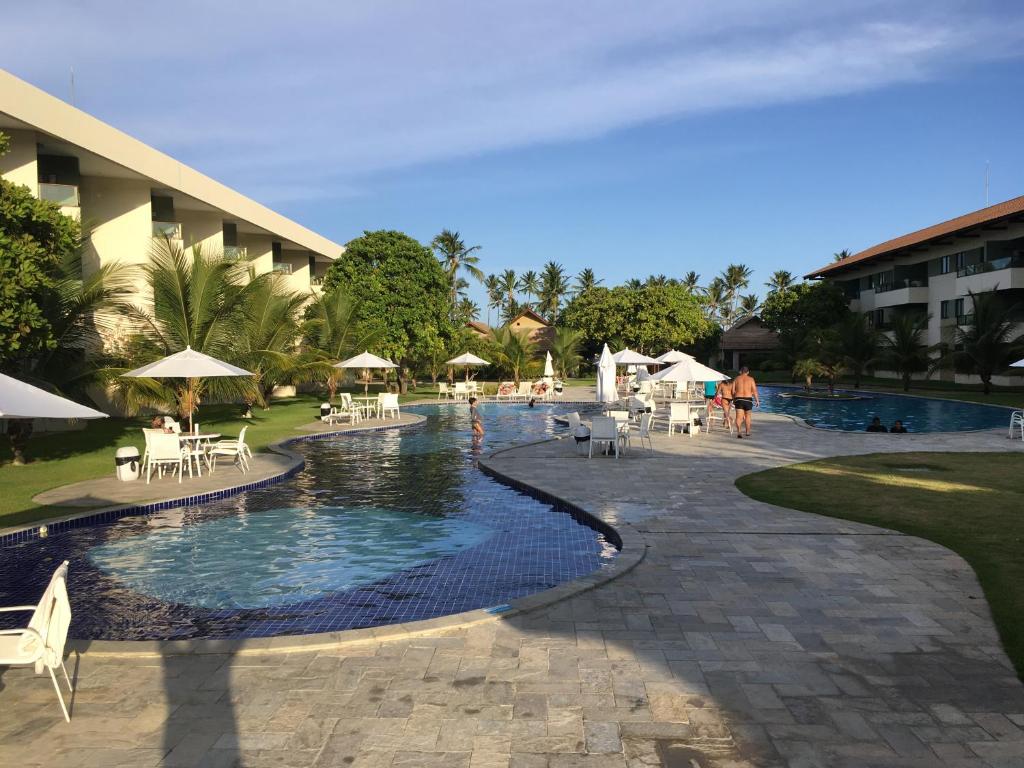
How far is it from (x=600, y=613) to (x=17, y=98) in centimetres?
1842

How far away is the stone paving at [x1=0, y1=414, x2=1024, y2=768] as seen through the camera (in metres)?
3.42

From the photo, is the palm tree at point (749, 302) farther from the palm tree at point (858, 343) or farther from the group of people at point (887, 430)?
the group of people at point (887, 430)

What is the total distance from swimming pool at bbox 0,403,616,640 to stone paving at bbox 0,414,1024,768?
47.8 inches

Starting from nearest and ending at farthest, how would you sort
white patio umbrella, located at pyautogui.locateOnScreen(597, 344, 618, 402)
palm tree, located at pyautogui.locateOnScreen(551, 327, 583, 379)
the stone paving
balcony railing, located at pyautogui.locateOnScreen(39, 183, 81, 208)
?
the stone paving, balcony railing, located at pyautogui.locateOnScreen(39, 183, 81, 208), white patio umbrella, located at pyautogui.locateOnScreen(597, 344, 618, 402), palm tree, located at pyautogui.locateOnScreen(551, 327, 583, 379)

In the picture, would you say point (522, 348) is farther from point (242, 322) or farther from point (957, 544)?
point (957, 544)

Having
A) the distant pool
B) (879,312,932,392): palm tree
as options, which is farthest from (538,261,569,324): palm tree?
the distant pool

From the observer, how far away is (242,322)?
20734mm

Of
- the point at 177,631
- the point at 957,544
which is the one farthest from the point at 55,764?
the point at 957,544

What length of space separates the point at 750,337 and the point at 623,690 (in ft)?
205

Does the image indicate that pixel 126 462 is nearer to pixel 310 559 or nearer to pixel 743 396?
pixel 310 559

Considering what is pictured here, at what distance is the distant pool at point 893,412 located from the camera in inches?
799

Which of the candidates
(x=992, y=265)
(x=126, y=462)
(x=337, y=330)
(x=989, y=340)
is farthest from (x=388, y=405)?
(x=992, y=265)

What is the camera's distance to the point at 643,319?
5044 centimetres

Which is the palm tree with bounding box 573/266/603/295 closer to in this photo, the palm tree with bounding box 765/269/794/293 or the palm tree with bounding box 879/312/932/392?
the palm tree with bounding box 765/269/794/293
